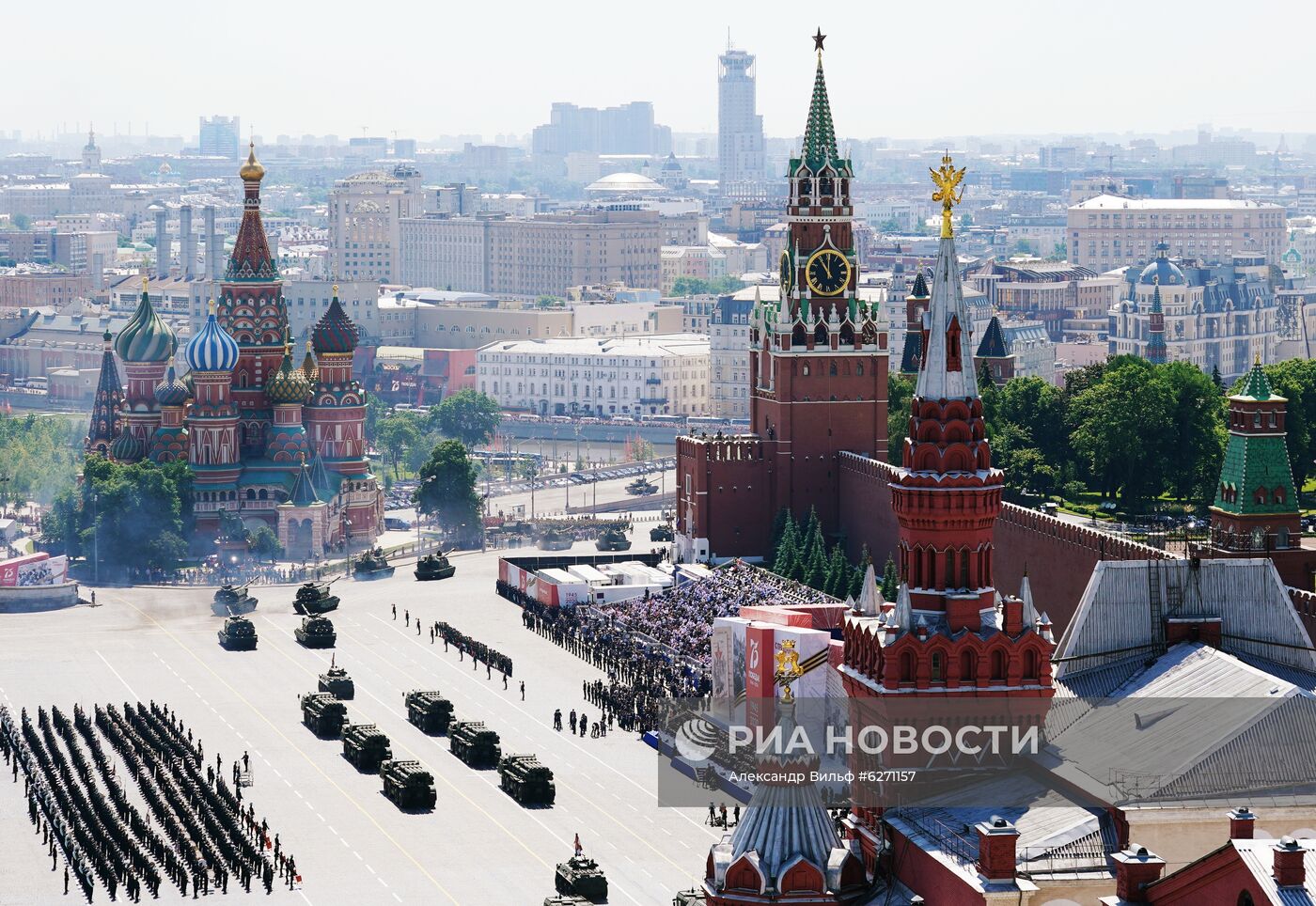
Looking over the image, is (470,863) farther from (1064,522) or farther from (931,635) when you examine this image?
(1064,522)

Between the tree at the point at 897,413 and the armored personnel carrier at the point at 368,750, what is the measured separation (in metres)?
42.5

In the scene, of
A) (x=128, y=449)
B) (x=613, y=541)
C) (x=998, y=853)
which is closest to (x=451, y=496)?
(x=613, y=541)

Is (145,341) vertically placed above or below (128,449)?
above

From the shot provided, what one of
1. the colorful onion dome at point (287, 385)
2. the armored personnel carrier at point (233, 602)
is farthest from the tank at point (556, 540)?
the armored personnel carrier at point (233, 602)

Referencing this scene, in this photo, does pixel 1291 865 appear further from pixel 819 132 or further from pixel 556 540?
pixel 556 540

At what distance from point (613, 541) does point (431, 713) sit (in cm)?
4799

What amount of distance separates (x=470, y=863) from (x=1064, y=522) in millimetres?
33072

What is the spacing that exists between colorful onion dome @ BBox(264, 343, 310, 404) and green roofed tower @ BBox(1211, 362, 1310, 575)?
78.2m

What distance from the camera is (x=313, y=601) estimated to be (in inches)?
5659

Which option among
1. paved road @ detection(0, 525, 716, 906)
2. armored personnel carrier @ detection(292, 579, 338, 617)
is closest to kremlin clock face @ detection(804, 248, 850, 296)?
paved road @ detection(0, 525, 716, 906)

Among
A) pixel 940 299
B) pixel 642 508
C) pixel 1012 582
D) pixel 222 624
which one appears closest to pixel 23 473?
pixel 642 508

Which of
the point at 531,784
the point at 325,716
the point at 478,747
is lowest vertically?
the point at 325,716

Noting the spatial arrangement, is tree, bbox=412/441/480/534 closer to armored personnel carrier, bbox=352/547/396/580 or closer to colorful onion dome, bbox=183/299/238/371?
armored personnel carrier, bbox=352/547/396/580

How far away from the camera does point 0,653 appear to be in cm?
13562
